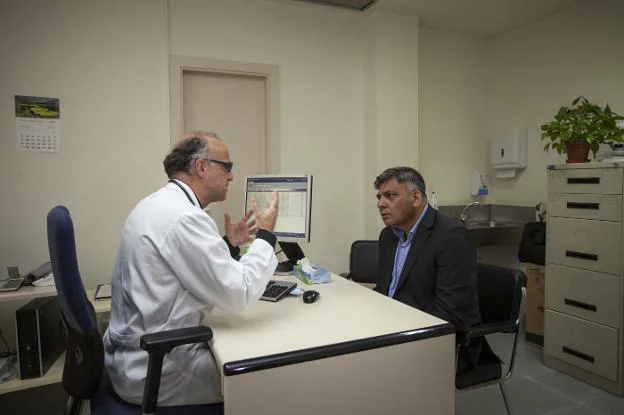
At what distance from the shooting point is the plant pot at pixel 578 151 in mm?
2721

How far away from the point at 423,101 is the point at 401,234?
2.30 meters

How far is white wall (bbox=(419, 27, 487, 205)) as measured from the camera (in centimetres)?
394

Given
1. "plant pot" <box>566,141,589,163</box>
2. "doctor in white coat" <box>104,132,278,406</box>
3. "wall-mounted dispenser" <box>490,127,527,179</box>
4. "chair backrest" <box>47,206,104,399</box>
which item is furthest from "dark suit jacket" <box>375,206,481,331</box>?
"wall-mounted dispenser" <box>490,127,527,179</box>

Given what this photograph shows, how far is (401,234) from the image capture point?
2014 millimetres

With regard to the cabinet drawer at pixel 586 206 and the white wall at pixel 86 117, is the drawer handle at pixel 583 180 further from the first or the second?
the white wall at pixel 86 117

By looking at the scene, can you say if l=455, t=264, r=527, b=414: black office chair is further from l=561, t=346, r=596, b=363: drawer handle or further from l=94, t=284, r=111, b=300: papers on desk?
l=94, t=284, r=111, b=300: papers on desk

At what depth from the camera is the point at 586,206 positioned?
8.51 feet

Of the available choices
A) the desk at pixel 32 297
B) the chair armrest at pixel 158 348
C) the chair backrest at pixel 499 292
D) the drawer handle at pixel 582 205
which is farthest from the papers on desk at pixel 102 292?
the drawer handle at pixel 582 205

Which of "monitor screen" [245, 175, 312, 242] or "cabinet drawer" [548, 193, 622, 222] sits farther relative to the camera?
"cabinet drawer" [548, 193, 622, 222]

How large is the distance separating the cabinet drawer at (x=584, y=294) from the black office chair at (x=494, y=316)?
107 centimetres

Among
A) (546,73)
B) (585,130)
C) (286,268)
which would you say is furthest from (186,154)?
(546,73)

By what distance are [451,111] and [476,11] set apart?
2.98 feet

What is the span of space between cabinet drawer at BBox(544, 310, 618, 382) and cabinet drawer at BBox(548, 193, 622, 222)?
66cm

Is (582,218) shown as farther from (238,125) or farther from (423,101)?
(238,125)
